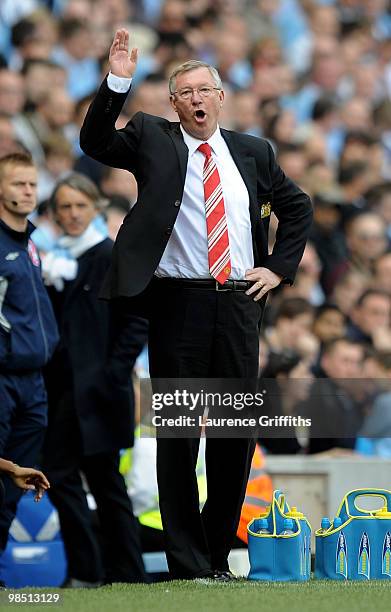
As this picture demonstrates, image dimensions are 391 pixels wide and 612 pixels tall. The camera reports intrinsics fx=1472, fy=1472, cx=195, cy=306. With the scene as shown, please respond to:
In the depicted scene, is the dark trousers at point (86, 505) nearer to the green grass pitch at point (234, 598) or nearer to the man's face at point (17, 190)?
the man's face at point (17, 190)

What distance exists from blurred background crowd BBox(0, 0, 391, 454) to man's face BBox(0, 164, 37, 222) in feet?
4.02

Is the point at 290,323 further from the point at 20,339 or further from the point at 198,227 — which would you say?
the point at 198,227

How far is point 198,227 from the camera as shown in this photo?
20.0ft

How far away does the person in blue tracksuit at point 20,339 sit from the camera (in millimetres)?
6676

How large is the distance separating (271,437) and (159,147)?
139 inches

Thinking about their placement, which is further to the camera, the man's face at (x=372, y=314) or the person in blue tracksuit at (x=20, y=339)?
the man's face at (x=372, y=314)

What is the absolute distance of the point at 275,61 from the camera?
50.3 ft

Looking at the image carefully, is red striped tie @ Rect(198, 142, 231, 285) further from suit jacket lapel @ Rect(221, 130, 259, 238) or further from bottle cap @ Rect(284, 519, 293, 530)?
bottle cap @ Rect(284, 519, 293, 530)

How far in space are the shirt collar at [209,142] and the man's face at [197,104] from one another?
0.02m

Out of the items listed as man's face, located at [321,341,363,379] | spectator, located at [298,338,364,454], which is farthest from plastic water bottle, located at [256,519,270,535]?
man's face, located at [321,341,363,379]

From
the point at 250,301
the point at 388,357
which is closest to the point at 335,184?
the point at 388,357

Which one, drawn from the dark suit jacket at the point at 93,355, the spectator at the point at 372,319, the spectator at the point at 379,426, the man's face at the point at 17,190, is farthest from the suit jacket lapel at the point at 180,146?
the spectator at the point at 372,319

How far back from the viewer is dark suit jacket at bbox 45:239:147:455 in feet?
25.9

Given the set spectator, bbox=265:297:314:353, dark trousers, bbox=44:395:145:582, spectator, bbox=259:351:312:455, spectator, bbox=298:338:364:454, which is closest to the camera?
dark trousers, bbox=44:395:145:582
